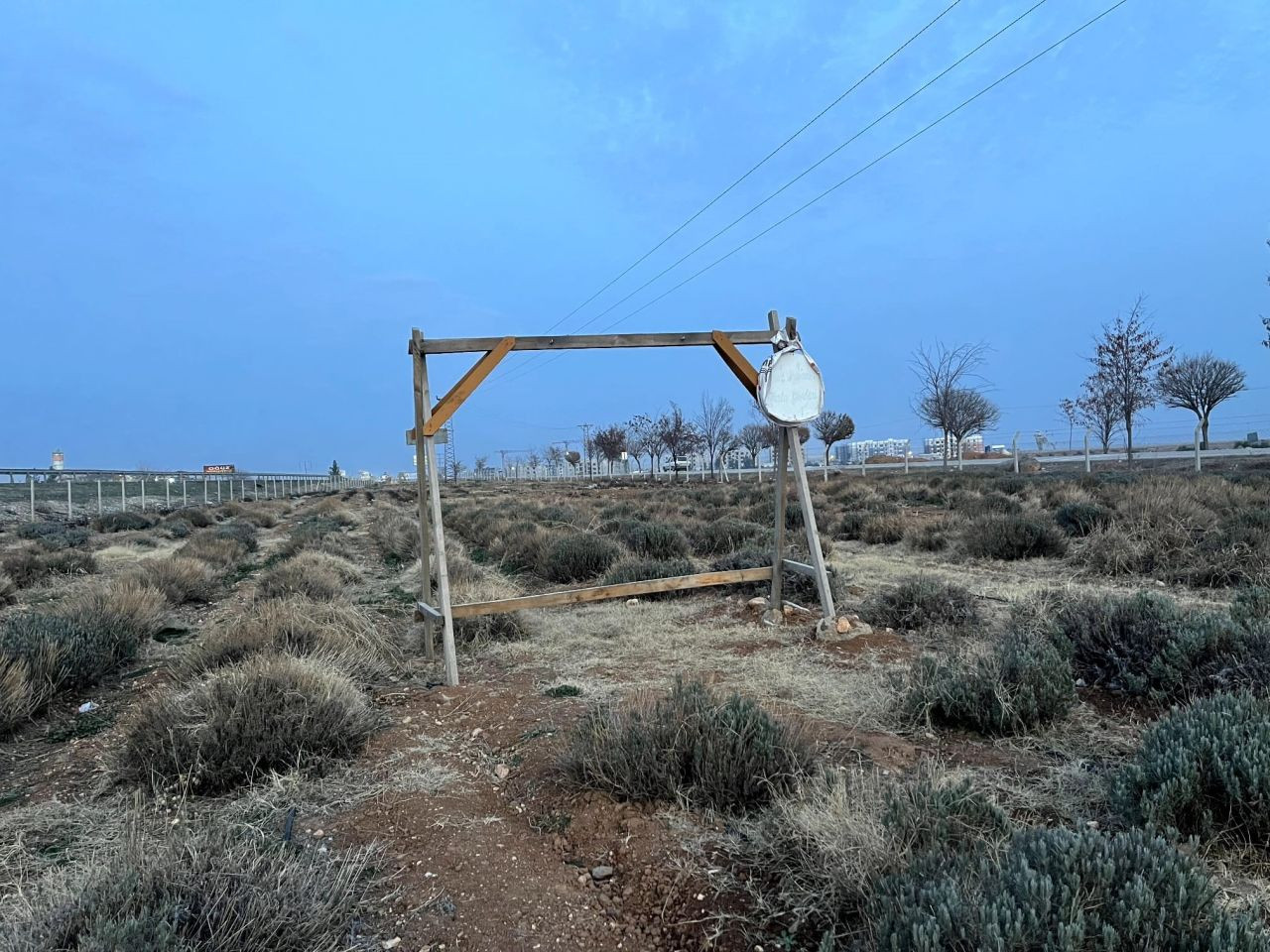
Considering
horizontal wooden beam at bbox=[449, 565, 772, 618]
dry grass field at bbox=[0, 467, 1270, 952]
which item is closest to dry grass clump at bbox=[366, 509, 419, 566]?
dry grass field at bbox=[0, 467, 1270, 952]

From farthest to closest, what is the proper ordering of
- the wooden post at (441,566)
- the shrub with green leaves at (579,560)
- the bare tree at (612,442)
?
1. the bare tree at (612,442)
2. the shrub with green leaves at (579,560)
3. the wooden post at (441,566)

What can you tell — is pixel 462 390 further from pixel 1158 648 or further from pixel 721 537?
pixel 721 537

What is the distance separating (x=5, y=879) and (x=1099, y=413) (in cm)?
3819

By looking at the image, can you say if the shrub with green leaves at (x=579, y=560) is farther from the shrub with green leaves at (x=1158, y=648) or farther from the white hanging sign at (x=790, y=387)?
the shrub with green leaves at (x=1158, y=648)

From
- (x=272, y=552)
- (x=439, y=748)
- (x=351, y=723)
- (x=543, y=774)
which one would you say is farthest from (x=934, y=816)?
(x=272, y=552)

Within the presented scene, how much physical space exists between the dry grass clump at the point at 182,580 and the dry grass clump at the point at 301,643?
404cm

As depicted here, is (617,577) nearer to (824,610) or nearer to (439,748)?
(824,610)

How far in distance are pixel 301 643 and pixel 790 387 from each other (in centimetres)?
469

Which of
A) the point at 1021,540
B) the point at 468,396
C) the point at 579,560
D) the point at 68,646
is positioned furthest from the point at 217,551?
the point at 1021,540

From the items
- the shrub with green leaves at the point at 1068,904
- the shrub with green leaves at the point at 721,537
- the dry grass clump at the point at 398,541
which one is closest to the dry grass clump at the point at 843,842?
the shrub with green leaves at the point at 1068,904

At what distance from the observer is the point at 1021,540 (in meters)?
9.55

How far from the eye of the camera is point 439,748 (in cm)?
396

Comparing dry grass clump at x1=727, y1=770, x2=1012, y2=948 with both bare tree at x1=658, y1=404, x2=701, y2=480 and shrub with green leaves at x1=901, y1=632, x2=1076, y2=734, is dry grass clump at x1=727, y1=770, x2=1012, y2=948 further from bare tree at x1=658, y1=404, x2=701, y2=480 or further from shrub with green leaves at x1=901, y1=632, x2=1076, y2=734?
bare tree at x1=658, y1=404, x2=701, y2=480

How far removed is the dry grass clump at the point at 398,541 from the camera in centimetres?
1428
